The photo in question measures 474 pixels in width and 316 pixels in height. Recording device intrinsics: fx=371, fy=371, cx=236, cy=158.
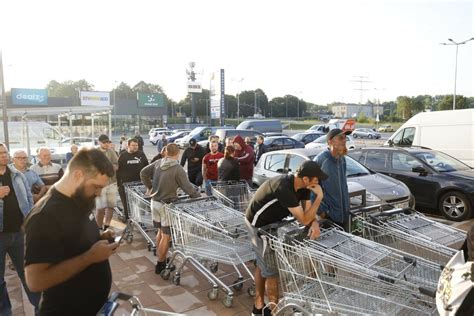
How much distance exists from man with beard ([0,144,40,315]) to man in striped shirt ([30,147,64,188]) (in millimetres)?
1913

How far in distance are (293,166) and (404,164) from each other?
2.67 meters

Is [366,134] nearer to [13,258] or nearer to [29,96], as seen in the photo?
[29,96]

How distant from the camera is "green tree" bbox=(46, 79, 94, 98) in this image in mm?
94875

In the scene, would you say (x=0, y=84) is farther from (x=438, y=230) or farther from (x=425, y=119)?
(x=425, y=119)

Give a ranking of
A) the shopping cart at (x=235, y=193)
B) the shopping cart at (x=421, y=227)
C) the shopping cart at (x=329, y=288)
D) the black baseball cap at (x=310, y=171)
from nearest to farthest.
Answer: the shopping cart at (x=329, y=288) → the black baseball cap at (x=310, y=171) → the shopping cart at (x=421, y=227) → the shopping cart at (x=235, y=193)

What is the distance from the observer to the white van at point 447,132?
9.73 m

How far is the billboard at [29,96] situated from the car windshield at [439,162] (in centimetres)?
4206

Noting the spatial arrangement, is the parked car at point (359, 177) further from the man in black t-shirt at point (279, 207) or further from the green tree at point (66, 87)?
the green tree at point (66, 87)

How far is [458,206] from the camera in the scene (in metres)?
7.52

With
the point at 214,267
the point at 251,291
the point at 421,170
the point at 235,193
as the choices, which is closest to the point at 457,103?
the point at 421,170

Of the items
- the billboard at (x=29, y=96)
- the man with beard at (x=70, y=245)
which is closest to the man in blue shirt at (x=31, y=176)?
the man with beard at (x=70, y=245)

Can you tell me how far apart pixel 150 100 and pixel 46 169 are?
5458cm

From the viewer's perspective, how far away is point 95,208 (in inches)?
98.7

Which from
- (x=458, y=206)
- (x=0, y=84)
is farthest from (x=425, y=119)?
(x=0, y=84)
